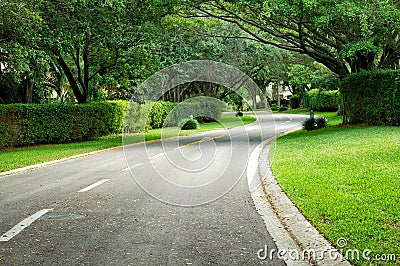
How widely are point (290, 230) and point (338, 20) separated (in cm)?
1870

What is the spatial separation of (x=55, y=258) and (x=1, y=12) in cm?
1606

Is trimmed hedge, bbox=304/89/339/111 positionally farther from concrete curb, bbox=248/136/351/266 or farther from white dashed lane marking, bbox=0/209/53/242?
white dashed lane marking, bbox=0/209/53/242

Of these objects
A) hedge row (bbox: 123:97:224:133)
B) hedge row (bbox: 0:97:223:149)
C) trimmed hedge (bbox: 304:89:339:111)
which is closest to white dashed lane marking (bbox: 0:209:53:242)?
hedge row (bbox: 0:97:223:149)

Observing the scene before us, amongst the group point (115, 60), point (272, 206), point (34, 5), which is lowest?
point (272, 206)

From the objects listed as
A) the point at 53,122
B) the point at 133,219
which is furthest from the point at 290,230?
the point at 53,122

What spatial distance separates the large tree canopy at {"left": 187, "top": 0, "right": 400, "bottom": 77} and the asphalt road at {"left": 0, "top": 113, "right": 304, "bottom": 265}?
429 inches

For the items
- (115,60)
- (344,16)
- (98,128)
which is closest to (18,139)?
(98,128)

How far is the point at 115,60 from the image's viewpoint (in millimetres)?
28625

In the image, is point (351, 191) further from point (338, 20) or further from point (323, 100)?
point (323, 100)

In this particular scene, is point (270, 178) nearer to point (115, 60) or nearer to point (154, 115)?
point (115, 60)

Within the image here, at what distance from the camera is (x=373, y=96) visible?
24469mm

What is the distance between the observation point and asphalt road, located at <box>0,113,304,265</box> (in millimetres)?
5207

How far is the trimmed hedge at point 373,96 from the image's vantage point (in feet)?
76.9

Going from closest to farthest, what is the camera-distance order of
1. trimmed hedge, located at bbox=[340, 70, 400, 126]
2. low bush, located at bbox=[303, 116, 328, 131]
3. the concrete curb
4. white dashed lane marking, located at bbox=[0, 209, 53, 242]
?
the concrete curb, white dashed lane marking, located at bbox=[0, 209, 53, 242], trimmed hedge, located at bbox=[340, 70, 400, 126], low bush, located at bbox=[303, 116, 328, 131]
